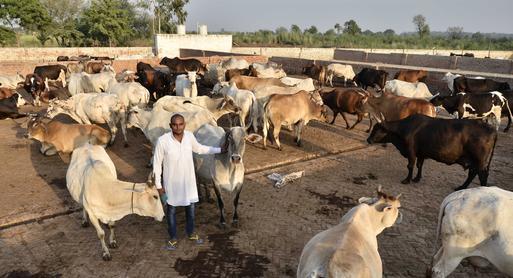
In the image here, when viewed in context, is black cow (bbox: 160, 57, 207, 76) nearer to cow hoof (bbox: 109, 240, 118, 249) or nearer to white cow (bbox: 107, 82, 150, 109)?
white cow (bbox: 107, 82, 150, 109)

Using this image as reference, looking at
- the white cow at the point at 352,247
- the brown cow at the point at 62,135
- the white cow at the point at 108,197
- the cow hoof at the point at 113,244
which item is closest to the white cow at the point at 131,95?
the brown cow at the point at 62,135

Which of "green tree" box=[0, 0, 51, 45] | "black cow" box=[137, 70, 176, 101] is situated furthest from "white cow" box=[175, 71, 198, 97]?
"green tree" box=[0, 0, 51, 45]

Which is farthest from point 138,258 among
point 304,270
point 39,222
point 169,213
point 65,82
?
point 65,82

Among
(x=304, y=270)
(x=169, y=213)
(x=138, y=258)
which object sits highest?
(x=304, y=270)

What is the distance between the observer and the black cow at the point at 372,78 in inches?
796

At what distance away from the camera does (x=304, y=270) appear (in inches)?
133

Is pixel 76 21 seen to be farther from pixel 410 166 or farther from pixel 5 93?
pixel 410 166

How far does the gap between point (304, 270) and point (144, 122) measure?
6637 mm

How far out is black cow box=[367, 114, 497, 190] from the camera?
7.41 m

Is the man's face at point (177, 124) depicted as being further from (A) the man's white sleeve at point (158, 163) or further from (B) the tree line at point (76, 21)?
(B) the tree line at point (76, 21)

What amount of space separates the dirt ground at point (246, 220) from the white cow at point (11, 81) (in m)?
Answer: 8.78

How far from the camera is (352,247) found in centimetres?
344

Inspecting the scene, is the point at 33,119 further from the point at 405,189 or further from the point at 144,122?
the point at 405,189

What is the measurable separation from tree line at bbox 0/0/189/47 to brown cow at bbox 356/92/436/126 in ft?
123
